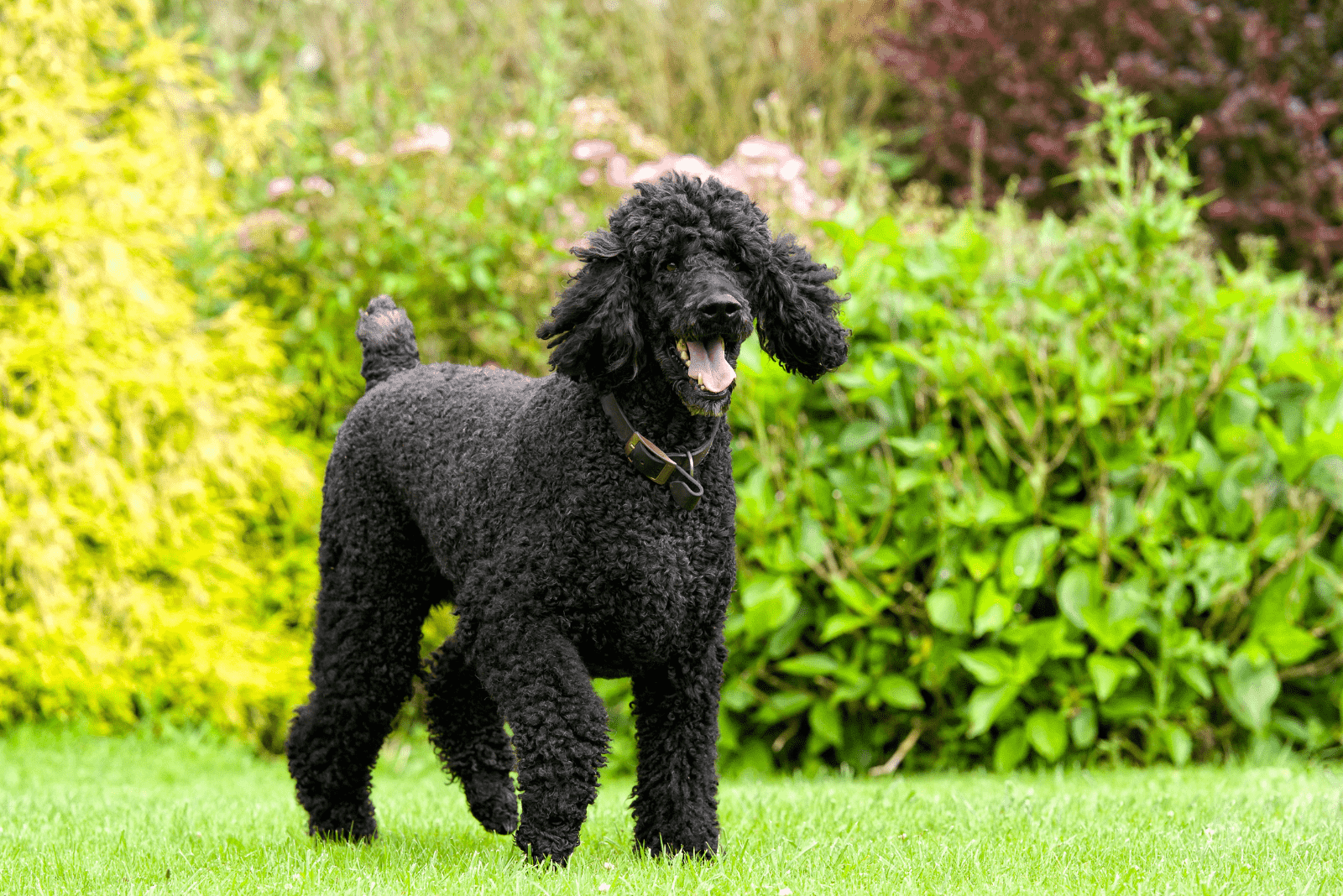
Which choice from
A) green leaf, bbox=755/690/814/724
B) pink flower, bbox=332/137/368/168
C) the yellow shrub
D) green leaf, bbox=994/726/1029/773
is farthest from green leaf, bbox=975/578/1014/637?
pink flower, bbox=332/137/368/168

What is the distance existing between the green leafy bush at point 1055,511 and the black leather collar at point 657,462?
2262mm

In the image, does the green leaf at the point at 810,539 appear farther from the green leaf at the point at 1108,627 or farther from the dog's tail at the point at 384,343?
the dog's tail at the point at 384,343

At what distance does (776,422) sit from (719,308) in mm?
2751

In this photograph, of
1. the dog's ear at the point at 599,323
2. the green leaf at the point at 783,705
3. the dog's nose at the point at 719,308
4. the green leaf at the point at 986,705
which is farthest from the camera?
the green leaf at the point at 783,705

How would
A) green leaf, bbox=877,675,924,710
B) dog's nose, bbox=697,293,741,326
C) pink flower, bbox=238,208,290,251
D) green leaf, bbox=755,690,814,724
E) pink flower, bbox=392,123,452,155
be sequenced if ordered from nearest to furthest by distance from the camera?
dog's nose, bbox=697,293,741,326
green leaf, bbox=877,675,924,710
green leaf, bbox=755,690,814,724
pink flower, bbox=392,123,452,155
pink flower, bbox=238,208,290,251

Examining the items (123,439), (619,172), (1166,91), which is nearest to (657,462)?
(619,172)

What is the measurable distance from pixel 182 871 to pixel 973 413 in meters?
3.52

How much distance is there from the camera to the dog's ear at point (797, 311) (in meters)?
2.98

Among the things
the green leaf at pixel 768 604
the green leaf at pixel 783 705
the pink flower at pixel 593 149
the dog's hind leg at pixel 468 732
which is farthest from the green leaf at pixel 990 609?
the pink flower at pixel 593 149

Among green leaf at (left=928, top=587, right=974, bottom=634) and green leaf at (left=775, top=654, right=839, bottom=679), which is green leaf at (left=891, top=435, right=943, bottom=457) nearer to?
green leaf at (left=928, top=587, right=974, bottom=634)

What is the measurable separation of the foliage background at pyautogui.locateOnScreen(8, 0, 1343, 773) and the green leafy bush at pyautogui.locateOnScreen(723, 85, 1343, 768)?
2 centimetres

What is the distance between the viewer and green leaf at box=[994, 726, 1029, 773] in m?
5.11

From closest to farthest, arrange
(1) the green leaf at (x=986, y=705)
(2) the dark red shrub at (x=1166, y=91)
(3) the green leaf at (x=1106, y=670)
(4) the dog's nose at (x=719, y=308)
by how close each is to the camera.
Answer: (4) the dog's nose at (x=719, y=308)
(3) the green leaf at (x=1106, y=670)
(1) the green leaf at (x=986, y=705)
(2) the dark red shrub at (x=1166, y=91)

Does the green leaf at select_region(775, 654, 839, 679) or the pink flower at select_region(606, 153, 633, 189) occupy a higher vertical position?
the pink flower at select_region(606, 153, 633, 189)
